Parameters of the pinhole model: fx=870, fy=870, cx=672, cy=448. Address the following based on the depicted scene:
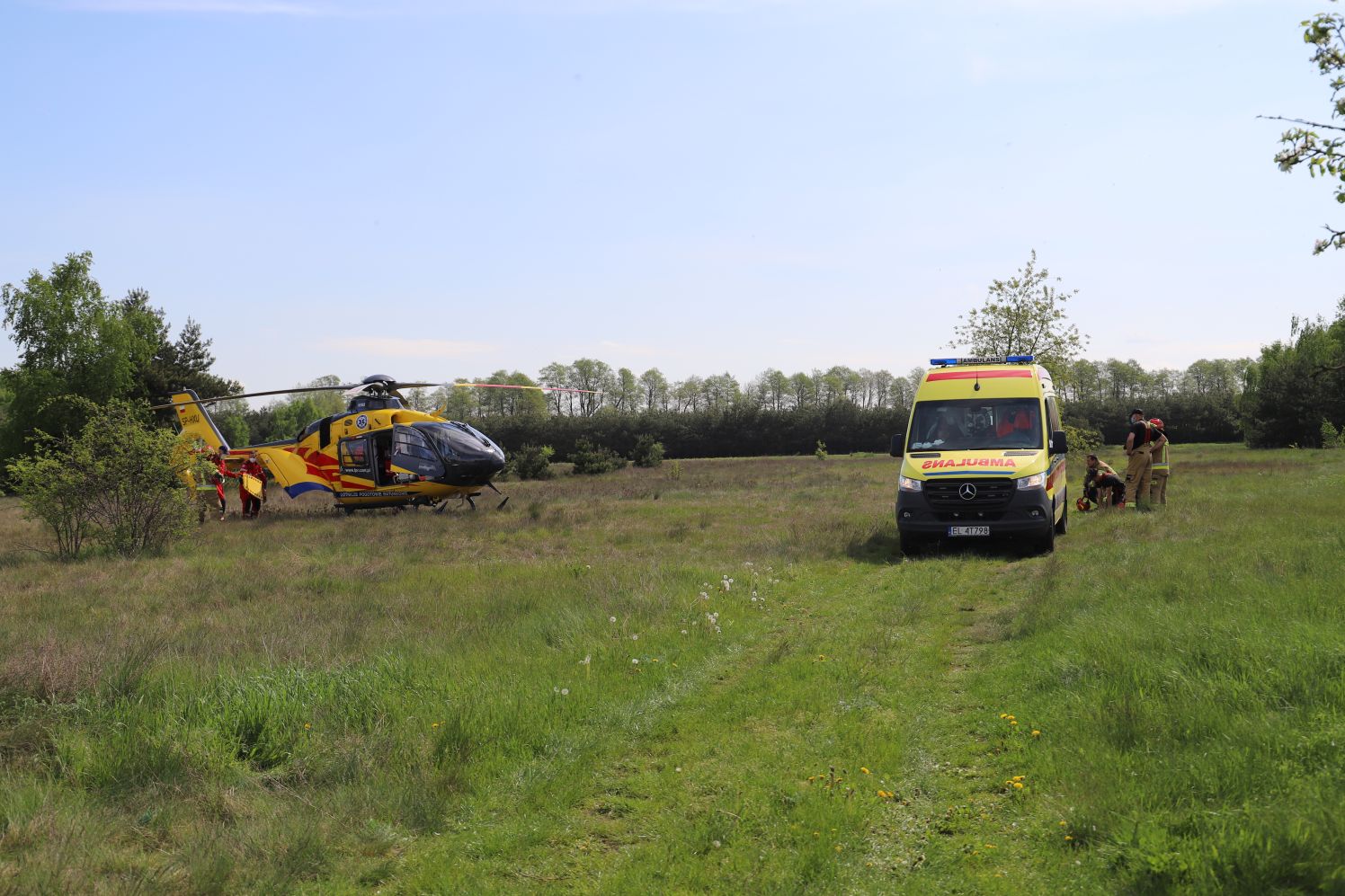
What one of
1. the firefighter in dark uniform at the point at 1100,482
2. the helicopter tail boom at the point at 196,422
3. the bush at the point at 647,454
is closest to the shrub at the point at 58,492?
the helicopter tail boom at the point at 196,422

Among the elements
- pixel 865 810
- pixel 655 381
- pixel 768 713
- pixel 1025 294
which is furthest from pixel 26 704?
pixel 655 381

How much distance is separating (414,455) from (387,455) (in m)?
0.85

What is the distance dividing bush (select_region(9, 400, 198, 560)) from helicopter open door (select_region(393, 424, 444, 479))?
19.9ft

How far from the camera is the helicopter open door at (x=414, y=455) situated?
22.9 m

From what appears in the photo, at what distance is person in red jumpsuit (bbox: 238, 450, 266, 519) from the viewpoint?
2491 cm

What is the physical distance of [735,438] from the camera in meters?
73.9

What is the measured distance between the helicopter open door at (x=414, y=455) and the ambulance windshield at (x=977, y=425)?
13.1 metres

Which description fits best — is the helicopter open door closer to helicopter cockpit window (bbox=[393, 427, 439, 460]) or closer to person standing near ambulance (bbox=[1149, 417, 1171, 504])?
helicopter cockpit window (bbox=[393, 427, 439, 460])

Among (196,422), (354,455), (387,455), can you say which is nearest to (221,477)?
(354,455)

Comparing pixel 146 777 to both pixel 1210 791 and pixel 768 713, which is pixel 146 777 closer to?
pixel 768 713

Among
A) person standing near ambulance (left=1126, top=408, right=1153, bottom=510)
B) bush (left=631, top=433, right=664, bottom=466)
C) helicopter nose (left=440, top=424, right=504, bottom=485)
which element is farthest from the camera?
bush (left=631, top=433, right=664, bottom=466)

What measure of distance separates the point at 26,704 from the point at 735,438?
225ft

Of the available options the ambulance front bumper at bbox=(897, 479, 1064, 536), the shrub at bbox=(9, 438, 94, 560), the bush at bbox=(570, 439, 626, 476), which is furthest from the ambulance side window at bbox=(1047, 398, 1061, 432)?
the bush at bbox=(570, 439, 626, 476)

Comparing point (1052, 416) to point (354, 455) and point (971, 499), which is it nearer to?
point (971, 499)
